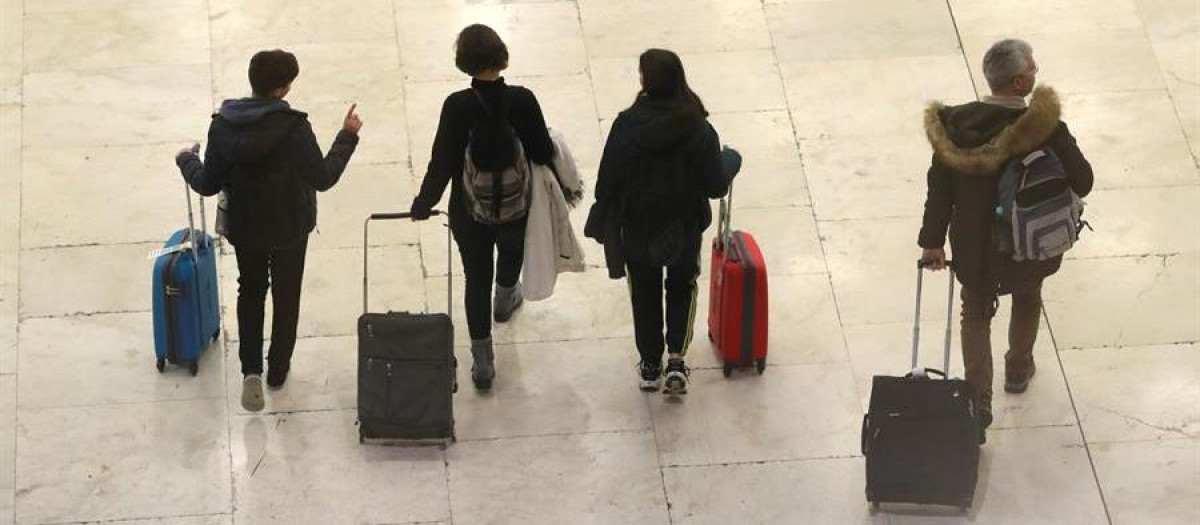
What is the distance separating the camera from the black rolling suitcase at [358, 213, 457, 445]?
9484 millimetres

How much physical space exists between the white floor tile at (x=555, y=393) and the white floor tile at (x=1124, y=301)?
198 cm

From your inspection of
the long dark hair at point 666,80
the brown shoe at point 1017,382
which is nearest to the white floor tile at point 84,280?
the long dark hair at point 666,80

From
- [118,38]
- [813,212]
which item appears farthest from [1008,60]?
[118,38]

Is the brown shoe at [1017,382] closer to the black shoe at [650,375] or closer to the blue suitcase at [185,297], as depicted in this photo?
the black shoe at [650,375]

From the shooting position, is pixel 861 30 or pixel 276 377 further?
pixel 861 30

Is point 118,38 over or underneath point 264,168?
underneath

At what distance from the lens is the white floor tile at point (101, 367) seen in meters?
9.92

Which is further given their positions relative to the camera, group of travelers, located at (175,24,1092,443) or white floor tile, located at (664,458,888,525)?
white floor tile, located at (664,458,888,525)

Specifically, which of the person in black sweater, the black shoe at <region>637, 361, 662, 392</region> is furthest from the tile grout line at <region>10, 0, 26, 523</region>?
the black shoe at <region>637, 361, 662, 392</region>

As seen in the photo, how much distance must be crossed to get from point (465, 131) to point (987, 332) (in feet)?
7.69

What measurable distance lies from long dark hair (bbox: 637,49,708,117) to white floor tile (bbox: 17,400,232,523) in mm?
2417

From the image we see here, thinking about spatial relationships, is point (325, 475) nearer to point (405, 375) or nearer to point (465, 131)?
point (405, 375)

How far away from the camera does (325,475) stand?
9.57 meters

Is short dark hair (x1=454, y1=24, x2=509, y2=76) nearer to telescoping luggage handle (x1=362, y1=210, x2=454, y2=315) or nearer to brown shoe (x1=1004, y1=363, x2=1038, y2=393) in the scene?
telescoping luggage handle (x1=362, y1=210, x2=454, y2=315)
